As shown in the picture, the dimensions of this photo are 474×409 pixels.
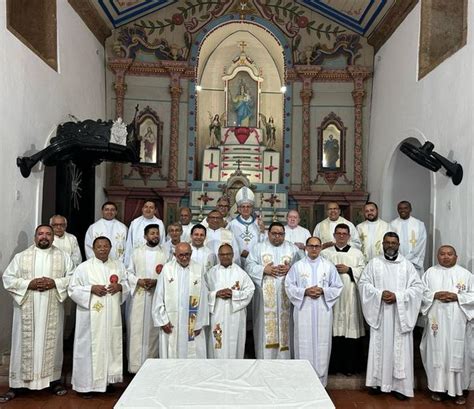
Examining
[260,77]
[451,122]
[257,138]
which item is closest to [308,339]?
[451,122]

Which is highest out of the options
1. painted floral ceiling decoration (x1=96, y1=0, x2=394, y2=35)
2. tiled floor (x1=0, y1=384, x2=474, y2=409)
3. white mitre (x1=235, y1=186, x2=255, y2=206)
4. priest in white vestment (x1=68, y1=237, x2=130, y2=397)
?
painted floral ceiling decoration (x1=96, y1=0, x2=394, y2=35)

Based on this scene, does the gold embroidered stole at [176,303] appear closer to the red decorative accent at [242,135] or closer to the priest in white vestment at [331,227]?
the priest in white vestment at [331,227]

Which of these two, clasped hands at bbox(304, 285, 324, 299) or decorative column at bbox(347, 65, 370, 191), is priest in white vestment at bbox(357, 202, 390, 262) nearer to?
clasped hands at bbox(304, 285, 324, 299)

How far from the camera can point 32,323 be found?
5.30 m

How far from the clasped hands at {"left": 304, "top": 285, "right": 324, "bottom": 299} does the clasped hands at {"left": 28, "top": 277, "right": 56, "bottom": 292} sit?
2.65 metres

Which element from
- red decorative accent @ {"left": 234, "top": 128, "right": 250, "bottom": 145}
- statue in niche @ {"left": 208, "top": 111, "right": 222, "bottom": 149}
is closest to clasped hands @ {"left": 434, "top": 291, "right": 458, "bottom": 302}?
red decorative accent @ {"left": 234, "top": 128, "right": 250, "bottom": 145}

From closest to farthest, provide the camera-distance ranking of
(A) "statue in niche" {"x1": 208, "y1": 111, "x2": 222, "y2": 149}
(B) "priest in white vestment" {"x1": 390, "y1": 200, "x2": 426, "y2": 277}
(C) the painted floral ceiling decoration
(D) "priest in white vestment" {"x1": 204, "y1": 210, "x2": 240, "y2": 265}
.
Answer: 1. (D) "priest in white vestment" {"x1": 204, "y1": 210, "x2": 240, "y2": 265}
2. (B) "priest in white vestment" {"x1": 390, "y1": 200, "x2": 426, "y2": 277}
3. (C) the painted floral ceiling decoration
4. (A) "statue in niche" {"x1": 208, "y1": 111, "x2": 222, "y2": 149}

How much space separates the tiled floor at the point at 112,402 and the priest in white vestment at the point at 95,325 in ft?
0.43

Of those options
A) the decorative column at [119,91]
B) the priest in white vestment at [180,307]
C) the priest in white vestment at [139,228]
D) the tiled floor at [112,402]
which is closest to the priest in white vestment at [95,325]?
the tiled floor at [112,402]

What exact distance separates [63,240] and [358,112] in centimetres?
705

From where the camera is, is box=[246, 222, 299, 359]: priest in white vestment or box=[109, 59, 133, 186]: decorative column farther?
box=[109, 59, 133, 186]: decorative column

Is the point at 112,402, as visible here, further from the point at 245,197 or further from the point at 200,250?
the point at 245,197

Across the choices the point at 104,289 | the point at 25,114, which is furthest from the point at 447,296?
the point at 25,114

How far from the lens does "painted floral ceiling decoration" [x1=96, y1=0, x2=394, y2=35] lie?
10.2 meters
